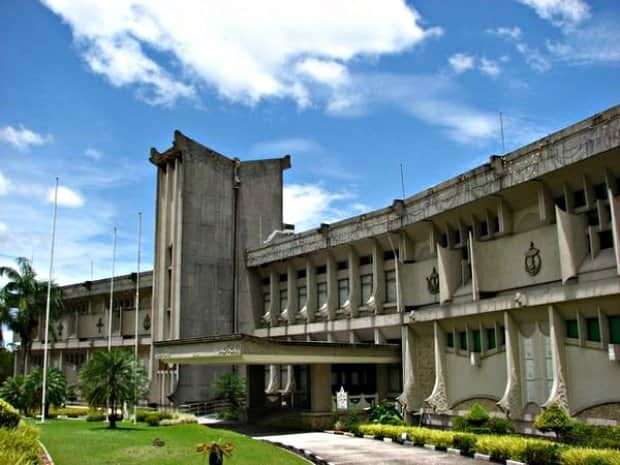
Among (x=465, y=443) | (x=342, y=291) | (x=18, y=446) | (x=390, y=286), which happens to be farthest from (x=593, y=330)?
(x=18, y=446)

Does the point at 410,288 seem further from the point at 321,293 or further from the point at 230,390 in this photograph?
the point at 230,390

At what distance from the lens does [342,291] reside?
43.2m

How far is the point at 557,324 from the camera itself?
26.7m

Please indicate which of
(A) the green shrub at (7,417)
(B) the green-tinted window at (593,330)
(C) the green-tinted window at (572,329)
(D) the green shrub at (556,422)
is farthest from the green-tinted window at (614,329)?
(A) the green shrub at (7,417)

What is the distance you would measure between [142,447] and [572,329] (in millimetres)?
17817

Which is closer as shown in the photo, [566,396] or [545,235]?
[566,396]

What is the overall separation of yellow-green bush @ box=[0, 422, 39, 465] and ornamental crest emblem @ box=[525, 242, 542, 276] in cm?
2086

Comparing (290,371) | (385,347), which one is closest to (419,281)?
(385,347)

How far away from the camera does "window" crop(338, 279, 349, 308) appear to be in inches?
1688

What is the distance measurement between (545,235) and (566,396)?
681 centimetres

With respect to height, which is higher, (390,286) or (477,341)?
(390,286)

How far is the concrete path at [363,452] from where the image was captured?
21.9 m

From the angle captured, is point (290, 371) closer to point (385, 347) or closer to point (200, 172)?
point (385, 347)

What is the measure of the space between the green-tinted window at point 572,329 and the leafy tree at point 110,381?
865 inches
